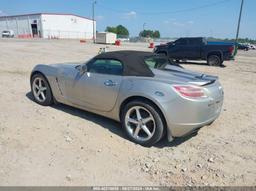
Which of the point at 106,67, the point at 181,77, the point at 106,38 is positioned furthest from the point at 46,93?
the point at 106,38

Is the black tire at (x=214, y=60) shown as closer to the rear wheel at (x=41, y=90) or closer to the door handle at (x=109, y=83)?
the rear wheel at (x=41, y=90)

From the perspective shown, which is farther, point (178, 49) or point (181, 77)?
point (178, 49)

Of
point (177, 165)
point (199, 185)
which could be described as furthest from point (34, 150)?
point (199, 185)

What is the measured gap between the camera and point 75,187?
2869 mm

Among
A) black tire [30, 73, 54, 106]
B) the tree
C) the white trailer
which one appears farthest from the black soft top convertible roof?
the tree

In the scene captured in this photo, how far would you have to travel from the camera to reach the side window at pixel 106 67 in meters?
4.25

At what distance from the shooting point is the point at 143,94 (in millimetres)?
3734

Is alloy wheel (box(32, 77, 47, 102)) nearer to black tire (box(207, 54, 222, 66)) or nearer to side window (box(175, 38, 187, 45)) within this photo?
black tire (box(207, 54, 222, 66))

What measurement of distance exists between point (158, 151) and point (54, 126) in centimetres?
202

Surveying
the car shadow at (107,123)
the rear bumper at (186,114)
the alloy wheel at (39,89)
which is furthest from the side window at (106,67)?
the alloy wheel at (39,89)

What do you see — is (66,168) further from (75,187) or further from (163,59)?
(163,59)

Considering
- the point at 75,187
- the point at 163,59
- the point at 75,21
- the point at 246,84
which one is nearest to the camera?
the point at 75,187

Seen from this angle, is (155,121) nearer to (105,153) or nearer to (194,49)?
(105,153)

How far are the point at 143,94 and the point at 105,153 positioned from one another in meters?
1.08
